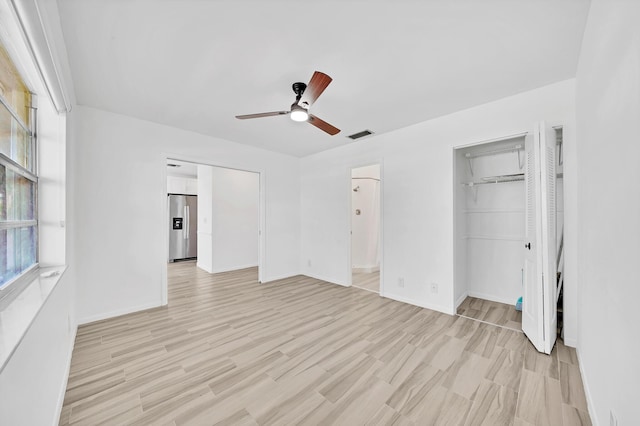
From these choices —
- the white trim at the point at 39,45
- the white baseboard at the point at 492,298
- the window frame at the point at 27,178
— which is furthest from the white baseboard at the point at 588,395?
the white trim at the point at 39,45

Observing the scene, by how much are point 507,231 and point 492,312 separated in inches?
43.1

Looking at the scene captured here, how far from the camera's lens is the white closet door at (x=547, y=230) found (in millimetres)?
2086

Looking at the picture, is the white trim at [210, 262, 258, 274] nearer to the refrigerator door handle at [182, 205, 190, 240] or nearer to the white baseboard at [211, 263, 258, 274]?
the white baseboard at [211, 263, 258, 274]

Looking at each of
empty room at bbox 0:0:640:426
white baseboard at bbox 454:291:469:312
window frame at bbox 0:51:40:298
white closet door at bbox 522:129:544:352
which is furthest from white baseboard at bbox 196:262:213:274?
white closet door at bbox 522:129:544:352

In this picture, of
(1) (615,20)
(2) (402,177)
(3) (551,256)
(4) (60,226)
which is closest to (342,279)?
(2) (402,177)

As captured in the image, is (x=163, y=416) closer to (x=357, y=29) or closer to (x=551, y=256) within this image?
(x=357, y=29)

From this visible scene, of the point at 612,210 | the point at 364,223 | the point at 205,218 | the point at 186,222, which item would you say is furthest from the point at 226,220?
the point at 612,210

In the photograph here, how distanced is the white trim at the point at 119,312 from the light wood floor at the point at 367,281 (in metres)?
2.96

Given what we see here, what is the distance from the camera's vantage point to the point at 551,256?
2.14m

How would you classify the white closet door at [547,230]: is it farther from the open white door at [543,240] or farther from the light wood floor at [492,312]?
the light wood floor at [492,312]

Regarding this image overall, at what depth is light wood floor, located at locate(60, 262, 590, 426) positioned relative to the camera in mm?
1498

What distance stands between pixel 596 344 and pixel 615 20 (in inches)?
65.8

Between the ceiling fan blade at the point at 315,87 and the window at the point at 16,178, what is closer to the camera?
the window at the point at 16,178

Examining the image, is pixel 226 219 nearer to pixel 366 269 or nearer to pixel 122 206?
pixel 122 206
